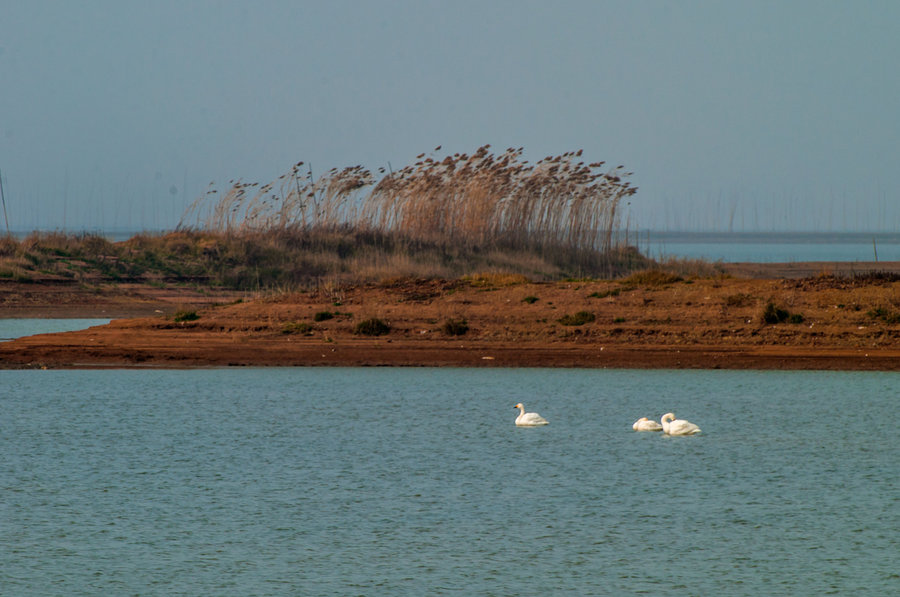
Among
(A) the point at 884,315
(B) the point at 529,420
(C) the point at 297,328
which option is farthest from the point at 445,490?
(A) the point at 884,315

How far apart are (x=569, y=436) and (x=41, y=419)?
7.60m

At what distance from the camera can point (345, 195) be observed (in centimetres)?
4350

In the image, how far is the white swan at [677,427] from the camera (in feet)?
50.7

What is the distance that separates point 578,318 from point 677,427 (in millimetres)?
11195

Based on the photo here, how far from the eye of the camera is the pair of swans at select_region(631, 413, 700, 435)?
15.5 meters

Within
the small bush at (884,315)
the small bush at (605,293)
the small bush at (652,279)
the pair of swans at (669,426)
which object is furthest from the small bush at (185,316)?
the small bush at (884,315)

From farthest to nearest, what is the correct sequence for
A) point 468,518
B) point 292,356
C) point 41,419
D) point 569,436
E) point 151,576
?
point 292,356 < point 41,419 < point 569,436 < point 468,518 < point 151,576

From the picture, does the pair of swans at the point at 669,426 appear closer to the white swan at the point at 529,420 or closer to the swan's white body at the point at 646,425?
the swan's white body at the point at 646,425

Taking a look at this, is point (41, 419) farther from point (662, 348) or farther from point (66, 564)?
point (662, 348)

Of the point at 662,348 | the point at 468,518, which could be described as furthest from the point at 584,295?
the point at 468,518

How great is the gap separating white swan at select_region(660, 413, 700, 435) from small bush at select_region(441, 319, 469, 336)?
11.1 metres

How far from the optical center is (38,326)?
3036cm

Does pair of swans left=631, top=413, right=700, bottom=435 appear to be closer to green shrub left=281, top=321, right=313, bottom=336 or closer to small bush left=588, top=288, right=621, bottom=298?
green shrub left=281, top=321, right=313, bottom=336

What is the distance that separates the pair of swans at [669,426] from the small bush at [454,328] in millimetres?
10609
